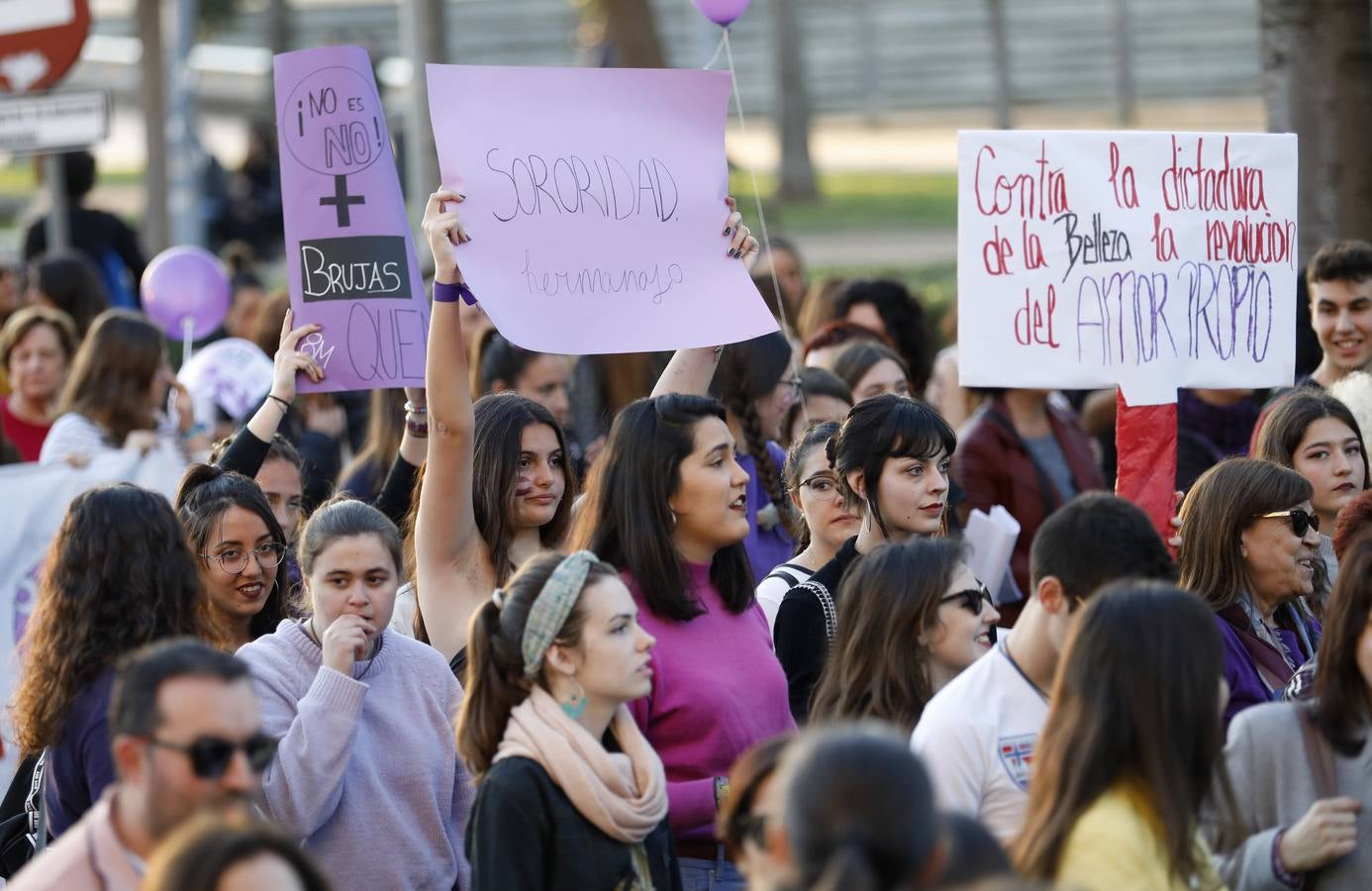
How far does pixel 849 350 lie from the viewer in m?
7.64

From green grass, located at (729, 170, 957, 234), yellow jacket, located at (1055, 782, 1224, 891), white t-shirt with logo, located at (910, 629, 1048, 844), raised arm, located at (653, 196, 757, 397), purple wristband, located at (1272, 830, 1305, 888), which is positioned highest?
green grass, located at (729, 170, 957, 234)

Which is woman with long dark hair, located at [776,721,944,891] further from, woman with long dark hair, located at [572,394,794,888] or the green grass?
the green grass

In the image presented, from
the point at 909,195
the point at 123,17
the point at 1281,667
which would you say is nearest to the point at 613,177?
the point at 1281,667

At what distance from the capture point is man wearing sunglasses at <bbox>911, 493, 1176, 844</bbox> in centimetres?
404

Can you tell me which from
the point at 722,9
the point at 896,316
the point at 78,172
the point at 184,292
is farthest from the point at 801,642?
the point at 78,172

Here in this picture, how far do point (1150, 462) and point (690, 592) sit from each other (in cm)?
179

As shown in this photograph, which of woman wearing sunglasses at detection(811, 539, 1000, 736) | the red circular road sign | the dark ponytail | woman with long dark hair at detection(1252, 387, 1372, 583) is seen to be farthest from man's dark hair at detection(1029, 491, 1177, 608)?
the red circular road sign

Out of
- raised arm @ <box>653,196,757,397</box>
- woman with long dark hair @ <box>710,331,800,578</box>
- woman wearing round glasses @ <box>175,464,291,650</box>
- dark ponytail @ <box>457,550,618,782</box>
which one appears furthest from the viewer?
woman with long dark hair @ <box>710,331,800,578</box>

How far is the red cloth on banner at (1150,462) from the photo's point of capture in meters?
5.88

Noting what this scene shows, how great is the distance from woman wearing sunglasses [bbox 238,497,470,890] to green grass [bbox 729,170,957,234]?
16631mm

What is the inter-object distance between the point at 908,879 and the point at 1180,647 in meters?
1.04

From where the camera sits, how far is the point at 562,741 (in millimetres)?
4090

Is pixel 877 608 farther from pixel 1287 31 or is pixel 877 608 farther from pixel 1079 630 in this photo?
pixel 1287 31

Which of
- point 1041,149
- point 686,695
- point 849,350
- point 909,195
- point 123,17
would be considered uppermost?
point 123,17
